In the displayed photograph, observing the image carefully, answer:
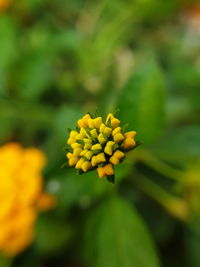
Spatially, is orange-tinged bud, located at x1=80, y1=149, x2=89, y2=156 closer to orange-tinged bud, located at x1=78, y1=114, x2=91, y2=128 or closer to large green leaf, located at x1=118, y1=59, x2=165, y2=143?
orange-tinged bud, located at x1=78, y1=114, x2=91, y2=128

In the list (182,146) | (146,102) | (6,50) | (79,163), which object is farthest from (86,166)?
(6,50)

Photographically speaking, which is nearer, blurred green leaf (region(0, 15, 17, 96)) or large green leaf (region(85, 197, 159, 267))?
large green leaf (region(85, 197, 159, 267))

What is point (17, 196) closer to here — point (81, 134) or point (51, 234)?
point (51, 234)

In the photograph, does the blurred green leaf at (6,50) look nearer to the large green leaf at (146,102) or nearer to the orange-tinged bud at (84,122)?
the large green leaf at (146,102)

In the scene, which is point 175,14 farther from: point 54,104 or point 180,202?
point 180,202

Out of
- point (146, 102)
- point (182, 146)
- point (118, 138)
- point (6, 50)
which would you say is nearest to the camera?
point (118, 138)

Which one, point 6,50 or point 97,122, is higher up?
point 6,50

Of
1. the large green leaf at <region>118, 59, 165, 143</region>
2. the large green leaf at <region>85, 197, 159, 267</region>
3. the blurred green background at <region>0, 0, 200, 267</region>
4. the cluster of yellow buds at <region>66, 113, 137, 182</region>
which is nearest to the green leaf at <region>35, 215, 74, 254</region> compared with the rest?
the blurred green background at <region>0, 0, 200, 267</region>
